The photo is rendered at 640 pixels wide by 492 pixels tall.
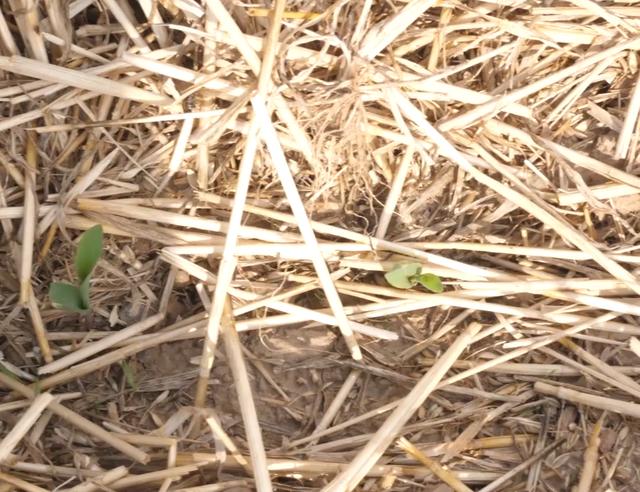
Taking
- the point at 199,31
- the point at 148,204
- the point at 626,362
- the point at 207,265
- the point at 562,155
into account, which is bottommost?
the point at 626,362

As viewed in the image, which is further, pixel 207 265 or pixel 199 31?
pixel 207 265

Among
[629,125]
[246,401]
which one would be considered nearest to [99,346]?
[246,401]

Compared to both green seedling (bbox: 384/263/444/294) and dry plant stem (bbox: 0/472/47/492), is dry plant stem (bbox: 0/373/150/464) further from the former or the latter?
green seedling (bbox: 384/263/444/294)

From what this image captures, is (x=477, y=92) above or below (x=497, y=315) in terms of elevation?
above

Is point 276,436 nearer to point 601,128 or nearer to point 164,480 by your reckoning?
point 164,480

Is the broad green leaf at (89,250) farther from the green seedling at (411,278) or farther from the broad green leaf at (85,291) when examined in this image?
the green seedling at (411,278)

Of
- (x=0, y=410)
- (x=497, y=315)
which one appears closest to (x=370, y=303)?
(x=497, y=315)
